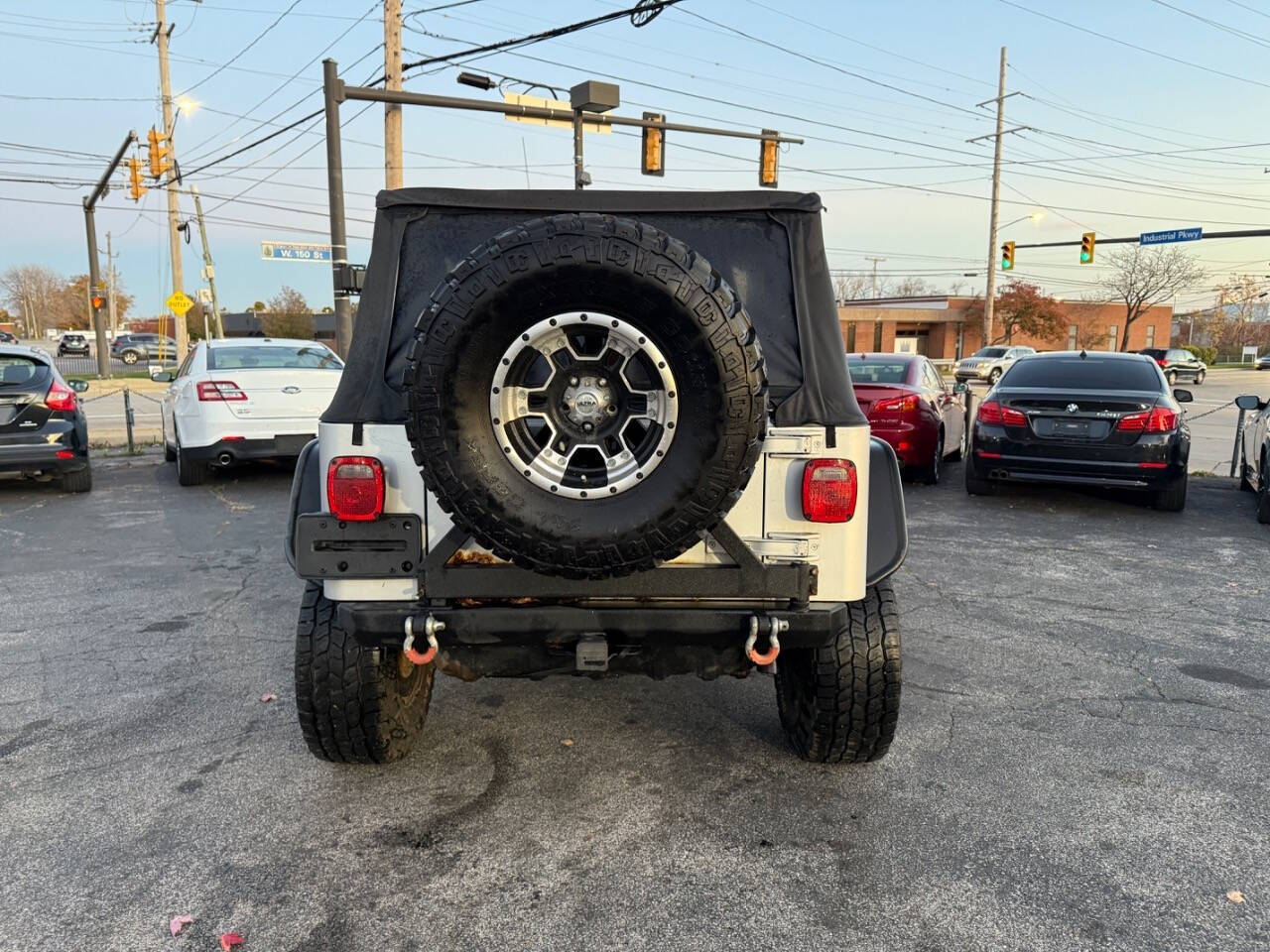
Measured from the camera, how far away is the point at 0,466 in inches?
352

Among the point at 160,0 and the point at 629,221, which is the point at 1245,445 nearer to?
the point at 629,221

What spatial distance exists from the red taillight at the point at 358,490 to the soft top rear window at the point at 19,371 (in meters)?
7.94

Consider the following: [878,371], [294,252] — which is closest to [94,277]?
[294,252]

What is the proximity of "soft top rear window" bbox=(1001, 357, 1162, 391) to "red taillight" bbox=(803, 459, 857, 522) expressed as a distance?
273 inches

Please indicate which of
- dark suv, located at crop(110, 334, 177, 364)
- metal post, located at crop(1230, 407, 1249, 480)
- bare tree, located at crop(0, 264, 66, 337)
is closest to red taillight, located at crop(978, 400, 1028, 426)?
metal post, located at crop(1230, 407, 1249, 480)

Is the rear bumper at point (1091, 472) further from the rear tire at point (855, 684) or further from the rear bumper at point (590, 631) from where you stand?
the rear bumper at point (590, 631)

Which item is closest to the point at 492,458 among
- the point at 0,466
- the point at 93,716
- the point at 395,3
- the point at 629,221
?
the point at 629,221

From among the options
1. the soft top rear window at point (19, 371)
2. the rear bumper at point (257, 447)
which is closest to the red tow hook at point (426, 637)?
the rear bumper at point (257, 447)

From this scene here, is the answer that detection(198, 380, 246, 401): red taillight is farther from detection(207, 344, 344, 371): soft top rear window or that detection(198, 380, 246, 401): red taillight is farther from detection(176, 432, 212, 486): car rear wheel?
detection(176, 432, 212, 486): car rear wheel

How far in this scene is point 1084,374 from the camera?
922 cm

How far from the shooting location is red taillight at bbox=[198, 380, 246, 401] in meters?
9.10

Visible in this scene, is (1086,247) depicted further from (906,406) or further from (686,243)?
(686,243)

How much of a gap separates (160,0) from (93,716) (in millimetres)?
31651

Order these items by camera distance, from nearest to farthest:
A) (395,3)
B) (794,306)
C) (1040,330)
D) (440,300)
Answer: (440,300) < (794,306) < (395,3) < (1040,330)
